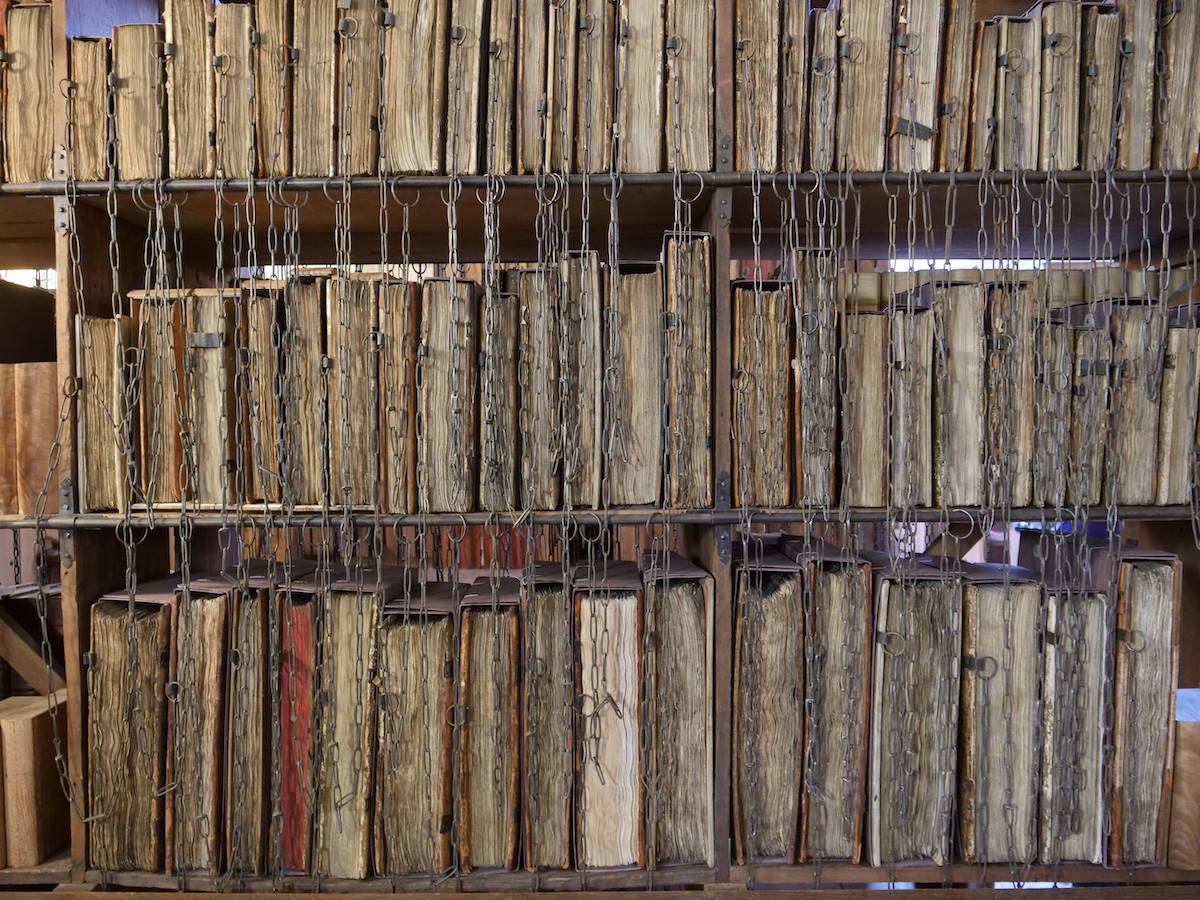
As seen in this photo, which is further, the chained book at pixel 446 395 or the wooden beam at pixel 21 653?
the wooden beam at pixel 21 653

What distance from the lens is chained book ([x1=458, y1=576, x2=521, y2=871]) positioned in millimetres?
1409

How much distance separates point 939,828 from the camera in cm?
142

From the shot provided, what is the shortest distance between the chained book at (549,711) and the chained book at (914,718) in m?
0.60

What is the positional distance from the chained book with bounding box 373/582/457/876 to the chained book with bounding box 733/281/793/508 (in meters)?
0.63

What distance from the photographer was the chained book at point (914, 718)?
4.64ft

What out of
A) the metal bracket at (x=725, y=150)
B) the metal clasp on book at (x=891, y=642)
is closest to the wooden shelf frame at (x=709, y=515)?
the metal bracket at (x=725, y=150)

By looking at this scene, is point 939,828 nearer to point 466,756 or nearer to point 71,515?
point 466,756

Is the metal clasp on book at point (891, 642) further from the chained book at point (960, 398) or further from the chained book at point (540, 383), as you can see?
the chained book at point (540, 383)

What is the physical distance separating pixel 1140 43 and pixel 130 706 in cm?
233

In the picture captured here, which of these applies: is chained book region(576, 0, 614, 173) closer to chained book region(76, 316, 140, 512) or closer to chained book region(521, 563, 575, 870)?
chained book region(521, 563, 575, 870)

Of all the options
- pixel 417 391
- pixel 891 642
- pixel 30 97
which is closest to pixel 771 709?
pixel 891 642

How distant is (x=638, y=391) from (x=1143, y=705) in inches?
45.6

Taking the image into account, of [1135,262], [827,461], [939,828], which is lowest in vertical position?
[939,828]

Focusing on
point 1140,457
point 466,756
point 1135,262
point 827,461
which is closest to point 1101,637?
point 1140,457
